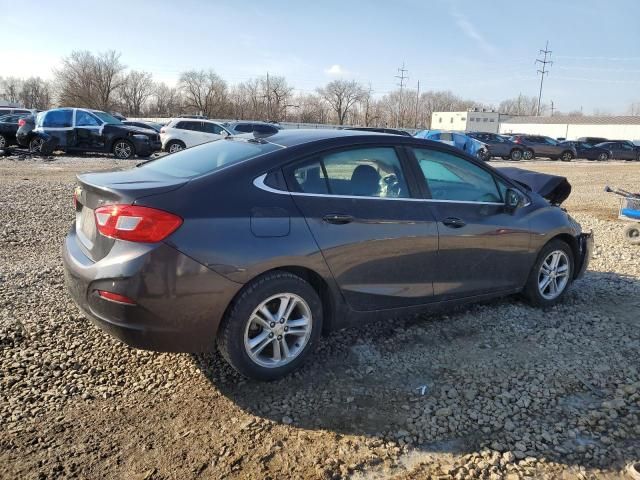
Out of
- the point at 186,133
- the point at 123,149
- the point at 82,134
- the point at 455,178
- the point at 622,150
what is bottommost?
the point at 123,149

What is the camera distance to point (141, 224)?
2.89 m

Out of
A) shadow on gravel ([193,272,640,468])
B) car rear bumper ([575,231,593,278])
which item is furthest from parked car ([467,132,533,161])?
shadow on gravel ([193,272,640,468])

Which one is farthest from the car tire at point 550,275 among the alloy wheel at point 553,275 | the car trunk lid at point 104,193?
the car trunk lid at point 104,193

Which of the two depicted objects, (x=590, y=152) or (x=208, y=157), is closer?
(x=208, y=157)

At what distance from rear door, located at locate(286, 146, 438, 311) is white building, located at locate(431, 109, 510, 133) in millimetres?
94670

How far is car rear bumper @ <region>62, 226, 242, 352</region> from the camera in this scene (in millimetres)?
2854

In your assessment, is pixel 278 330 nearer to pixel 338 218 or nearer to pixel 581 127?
pixel 338 218

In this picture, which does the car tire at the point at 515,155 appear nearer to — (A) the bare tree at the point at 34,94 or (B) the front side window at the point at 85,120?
(B) the front side window at the point at 85,120

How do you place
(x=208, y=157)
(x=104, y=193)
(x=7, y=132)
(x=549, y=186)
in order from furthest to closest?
(x=7, y=132), (x=549, y=186), (x=208, y=157), (x=104, y=193)

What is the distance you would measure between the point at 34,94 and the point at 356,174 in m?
118

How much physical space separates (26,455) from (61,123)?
1759 cm

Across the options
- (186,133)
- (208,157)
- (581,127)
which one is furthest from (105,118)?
(581,127)

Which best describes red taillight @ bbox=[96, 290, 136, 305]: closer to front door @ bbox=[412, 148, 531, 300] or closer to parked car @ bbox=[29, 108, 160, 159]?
front door @ bbox=[412, 148, 531, 300]

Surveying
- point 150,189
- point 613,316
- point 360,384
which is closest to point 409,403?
point 360,384
